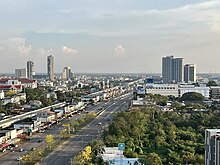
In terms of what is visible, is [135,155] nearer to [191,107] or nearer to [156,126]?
[156,126]

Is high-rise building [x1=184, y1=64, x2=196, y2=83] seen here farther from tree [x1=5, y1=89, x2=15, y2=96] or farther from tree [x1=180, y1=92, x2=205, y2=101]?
tree [x1=5, y1=89, x2=15, y2=96]

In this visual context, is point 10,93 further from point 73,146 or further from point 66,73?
point 66,73

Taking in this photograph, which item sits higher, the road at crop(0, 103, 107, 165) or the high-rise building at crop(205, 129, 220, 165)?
the high-rise building at crop(205, 129, 220, 165)

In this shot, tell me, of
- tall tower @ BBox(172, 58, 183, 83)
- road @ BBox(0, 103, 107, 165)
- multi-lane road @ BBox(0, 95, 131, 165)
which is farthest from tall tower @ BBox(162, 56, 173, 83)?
road @ BBox(0, 103, 107, 165)

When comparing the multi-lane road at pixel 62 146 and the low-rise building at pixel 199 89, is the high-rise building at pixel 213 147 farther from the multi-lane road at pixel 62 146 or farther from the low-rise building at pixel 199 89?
the low-rise building at pixel 199 89

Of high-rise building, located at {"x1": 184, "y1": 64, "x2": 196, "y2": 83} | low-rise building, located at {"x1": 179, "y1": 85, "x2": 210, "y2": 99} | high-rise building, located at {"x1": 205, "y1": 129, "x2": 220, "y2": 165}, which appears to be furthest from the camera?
high-rise building, located at {"x1": 184, "y1": 64, "x2": 196, "y2": 83}

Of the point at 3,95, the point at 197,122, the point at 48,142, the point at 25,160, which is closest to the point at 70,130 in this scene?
the point at 48,142

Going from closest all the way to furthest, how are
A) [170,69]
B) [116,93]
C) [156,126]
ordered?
[156,126] < [116,93] < [170,69]
